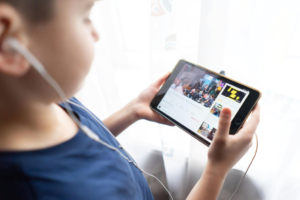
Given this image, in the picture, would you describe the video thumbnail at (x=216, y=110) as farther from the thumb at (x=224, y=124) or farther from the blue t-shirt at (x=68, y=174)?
the blue t-shirt at (x=68, y=174)

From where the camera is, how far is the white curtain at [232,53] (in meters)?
→ 0.41

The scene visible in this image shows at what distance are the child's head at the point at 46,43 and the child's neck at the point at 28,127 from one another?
0.09 ft

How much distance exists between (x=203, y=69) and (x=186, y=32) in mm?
120

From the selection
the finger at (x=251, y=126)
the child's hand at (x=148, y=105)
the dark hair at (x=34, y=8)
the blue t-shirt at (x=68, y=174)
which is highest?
the dark hair at (x=34, y=8)

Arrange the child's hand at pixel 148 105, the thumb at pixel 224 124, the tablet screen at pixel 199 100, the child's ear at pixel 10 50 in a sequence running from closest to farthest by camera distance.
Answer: the child's ear at pixel 10 50 → the thumb at pixel 224 124 → the tablet screen at pixel 199 100 → the child's hand at pixel 148 105

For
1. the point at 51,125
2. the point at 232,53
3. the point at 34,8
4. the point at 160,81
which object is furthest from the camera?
the point at 160,81

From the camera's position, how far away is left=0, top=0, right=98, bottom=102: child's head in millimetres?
221

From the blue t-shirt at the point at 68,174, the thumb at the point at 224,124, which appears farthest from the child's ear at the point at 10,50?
the thumb at the point at 224,124

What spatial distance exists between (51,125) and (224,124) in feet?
1.19

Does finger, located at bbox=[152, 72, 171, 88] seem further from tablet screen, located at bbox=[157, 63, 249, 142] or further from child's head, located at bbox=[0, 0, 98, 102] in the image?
child's head, located at bbox=[0, 0, 98, 102]

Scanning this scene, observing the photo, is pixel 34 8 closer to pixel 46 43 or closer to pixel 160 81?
pixel 46 43

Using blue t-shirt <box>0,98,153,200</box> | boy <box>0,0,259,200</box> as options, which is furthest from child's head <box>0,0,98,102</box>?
blue t-shirt <box>0,98,153,200</box>

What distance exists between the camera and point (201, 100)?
20.1 inches

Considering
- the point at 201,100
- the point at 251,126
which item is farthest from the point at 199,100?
the point at 251,126
